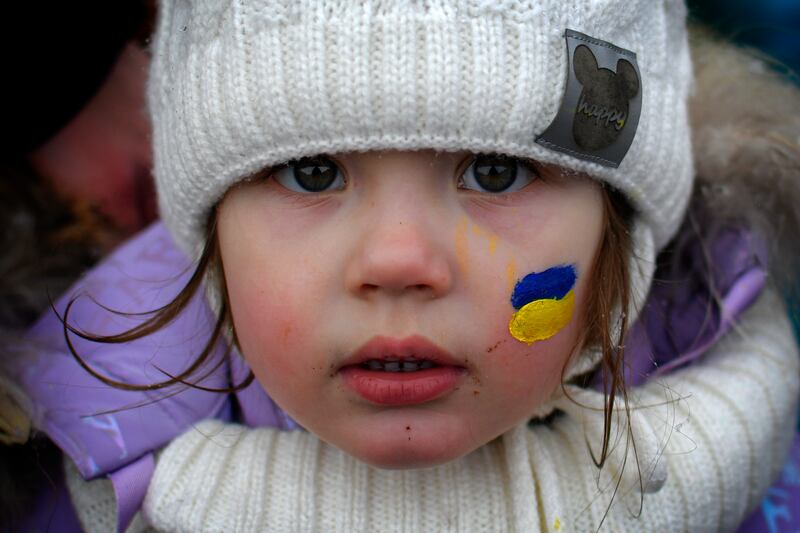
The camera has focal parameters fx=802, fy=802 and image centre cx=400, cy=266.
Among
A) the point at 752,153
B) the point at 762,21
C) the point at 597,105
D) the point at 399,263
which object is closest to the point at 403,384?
the point at 399,263

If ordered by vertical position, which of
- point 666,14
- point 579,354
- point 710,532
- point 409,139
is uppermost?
point 666,14

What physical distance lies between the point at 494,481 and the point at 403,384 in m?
0.26

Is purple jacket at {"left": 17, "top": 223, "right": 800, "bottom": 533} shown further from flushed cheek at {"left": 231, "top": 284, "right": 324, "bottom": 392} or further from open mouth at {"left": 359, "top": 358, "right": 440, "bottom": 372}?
open mouth at {"left": 359, "top": 358, "right": 440, "bottom": 372}

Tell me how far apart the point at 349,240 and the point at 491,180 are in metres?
0.18

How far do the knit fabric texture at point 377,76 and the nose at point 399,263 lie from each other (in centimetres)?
10

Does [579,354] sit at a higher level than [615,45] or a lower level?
lower

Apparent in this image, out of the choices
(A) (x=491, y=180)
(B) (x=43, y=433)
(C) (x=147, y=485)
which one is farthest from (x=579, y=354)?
(B) (x=43, y=433)

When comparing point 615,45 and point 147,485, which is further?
point 147,485

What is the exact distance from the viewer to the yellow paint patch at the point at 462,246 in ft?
2.78

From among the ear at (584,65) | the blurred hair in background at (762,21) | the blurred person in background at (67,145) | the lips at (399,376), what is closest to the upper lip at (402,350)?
the lips at (399,376)

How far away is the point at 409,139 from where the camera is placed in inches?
33.2

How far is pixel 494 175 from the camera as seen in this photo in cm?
90

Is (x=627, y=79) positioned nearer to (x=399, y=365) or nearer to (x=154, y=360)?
(x=399, y=365)

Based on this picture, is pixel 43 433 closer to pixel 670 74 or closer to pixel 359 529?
pixel 359 529
